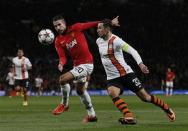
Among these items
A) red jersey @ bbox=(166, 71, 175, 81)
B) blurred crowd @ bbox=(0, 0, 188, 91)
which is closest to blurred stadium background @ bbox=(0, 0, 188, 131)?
blurred crowd @ bbox=(0, 0, 188, 91)

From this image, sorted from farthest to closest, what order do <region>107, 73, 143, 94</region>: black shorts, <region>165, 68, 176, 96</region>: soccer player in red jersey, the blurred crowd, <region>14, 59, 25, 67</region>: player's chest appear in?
the blurred crowd
<region>165, 68, 176, 96</region>: soccer player in red jersey
<region>14, 59, 25, 67</region>: player's chest
<region>107, 73, 143, 94</region>: black shorts

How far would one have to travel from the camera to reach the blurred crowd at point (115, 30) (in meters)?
50.4

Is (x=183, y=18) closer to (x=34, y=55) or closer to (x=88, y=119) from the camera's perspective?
(x=34, y=55)

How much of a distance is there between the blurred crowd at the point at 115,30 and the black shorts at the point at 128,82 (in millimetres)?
35370

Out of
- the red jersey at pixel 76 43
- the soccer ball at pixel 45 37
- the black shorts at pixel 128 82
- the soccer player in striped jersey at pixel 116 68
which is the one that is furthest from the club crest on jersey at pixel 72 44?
the soccer ball at pixel 45 37

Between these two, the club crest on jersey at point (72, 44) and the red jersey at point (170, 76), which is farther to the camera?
the red jersey at point (170, 76)

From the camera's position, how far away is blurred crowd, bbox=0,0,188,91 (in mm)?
50375

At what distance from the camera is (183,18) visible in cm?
5197

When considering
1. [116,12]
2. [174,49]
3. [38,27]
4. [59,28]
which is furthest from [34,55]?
[59,28]

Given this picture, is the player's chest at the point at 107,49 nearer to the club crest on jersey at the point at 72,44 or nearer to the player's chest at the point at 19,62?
the club crest on jersey at the point at 72,44

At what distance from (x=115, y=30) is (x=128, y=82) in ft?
121

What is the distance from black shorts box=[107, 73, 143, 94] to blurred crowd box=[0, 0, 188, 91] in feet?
116

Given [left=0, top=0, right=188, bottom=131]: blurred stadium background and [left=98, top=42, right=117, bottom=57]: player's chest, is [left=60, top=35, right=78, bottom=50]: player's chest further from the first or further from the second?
[left=0, top=0, right=188, bottom=131]: blurred stadium background

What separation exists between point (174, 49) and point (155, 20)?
2.99 metres
